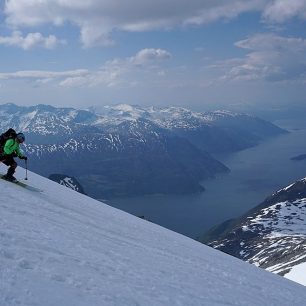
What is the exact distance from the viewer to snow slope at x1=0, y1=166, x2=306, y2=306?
7618 millimetres

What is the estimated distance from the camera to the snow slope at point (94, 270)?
7.62 metres

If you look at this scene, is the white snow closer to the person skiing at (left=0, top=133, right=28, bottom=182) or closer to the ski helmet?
the person skiing at (left=0, top=133, right=28, bottom=182)

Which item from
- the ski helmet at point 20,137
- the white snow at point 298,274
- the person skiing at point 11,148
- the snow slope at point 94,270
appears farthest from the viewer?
the white snow at point 298,274

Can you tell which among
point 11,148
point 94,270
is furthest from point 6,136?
point 94,270

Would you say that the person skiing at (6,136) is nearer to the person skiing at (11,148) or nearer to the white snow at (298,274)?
the person skiing at (11,148)

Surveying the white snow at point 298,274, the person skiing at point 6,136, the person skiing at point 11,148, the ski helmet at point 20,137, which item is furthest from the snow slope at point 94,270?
the white snow at point 298,274

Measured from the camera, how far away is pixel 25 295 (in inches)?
263

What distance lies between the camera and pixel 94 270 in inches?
387

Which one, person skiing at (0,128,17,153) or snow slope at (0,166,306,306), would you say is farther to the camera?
person skiing at (0,128,17,153)

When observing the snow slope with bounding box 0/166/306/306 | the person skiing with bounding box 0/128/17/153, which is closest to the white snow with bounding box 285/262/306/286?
the snow slope with bounding box 0/166/306/306

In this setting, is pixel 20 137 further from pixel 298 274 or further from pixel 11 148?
pixel 298 274

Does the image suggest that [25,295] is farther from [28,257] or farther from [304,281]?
[304,281]

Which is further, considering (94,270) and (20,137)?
(20,137)

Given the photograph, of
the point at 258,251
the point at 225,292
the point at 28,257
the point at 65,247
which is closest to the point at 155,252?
the point at 225,292
